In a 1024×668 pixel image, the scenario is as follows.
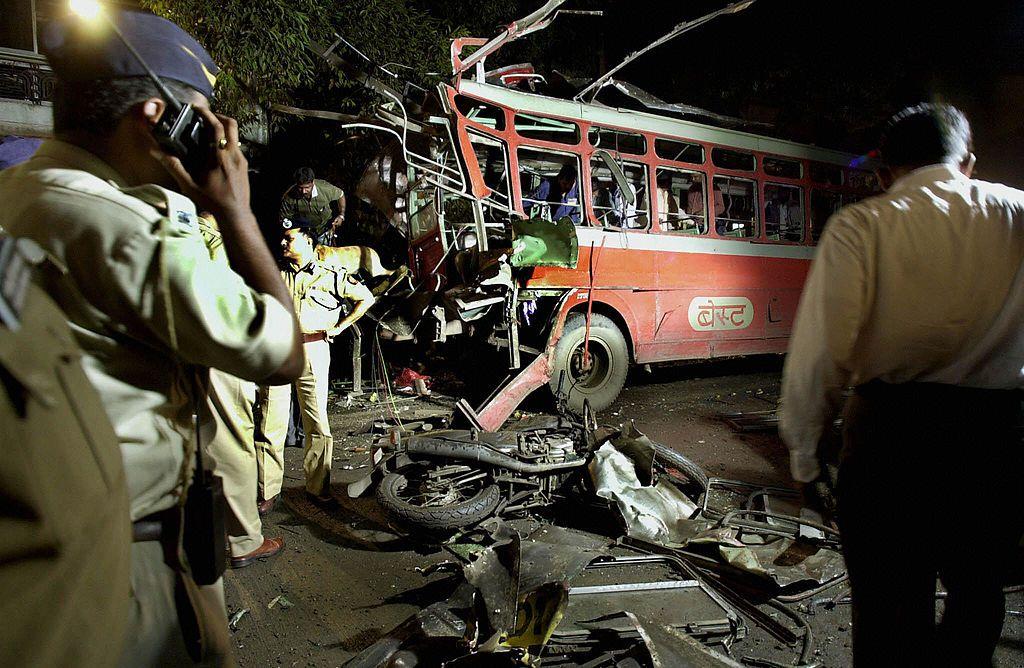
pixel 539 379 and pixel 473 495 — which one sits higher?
pixel 539 379

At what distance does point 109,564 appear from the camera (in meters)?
0.75

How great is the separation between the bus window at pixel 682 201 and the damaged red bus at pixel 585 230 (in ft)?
0.07

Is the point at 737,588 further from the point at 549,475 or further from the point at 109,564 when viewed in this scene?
the point at 109,564

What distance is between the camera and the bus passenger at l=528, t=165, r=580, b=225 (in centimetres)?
684

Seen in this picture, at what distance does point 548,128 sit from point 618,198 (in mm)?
1271

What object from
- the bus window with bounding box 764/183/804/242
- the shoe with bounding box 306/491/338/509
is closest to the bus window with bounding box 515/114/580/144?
the bus window with bounding box 764/183/804/242

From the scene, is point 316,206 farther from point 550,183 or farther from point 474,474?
point 550,183

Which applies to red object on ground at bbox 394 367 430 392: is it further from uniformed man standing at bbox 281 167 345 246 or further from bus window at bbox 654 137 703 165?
bus window at bbox 654 137 703 165

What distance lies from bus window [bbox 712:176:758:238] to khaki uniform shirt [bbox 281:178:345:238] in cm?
496

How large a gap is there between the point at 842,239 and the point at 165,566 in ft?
6.26

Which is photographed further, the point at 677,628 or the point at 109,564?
the point at 677,628

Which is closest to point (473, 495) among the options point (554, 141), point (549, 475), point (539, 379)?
point (549, 475)

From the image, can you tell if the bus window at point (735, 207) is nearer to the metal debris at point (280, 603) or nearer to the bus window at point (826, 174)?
the bus window at point (826, 174)

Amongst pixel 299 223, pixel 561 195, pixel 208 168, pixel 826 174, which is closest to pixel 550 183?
pixel 561 195
